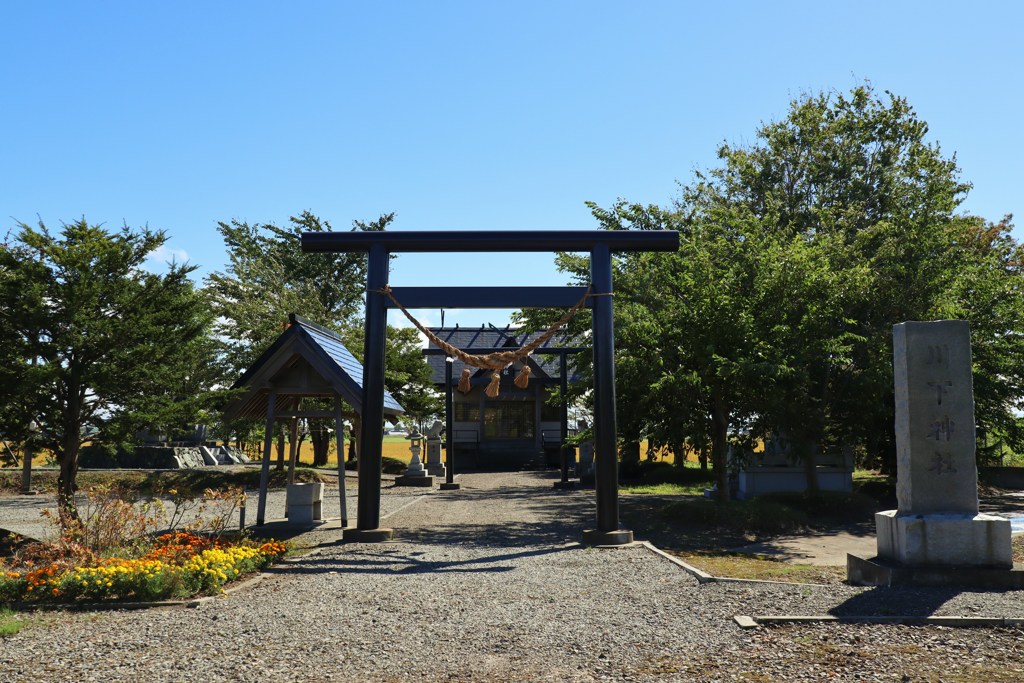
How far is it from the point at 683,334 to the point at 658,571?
6.22m

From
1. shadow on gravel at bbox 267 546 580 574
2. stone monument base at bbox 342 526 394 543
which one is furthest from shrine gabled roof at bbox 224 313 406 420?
shadow on gravel at bbox 267 546 580 574

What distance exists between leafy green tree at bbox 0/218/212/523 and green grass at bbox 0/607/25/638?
3.93 metres

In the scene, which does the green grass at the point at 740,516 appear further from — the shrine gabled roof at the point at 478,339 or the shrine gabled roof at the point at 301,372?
the shrine gabled roof at the point at 478,339

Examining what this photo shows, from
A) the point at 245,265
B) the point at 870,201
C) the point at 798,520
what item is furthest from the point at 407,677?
the point at 245,265

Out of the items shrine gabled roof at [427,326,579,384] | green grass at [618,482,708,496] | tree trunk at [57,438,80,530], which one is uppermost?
shrine gabled roof at [427,326,579,384]

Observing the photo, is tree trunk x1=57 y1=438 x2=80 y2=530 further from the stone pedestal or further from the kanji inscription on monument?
the kanji inscription on monument

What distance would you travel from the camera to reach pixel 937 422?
863cm

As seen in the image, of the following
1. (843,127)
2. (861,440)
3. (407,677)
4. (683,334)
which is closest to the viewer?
(407,677)

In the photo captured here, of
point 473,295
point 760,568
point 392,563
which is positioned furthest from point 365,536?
point 760,568

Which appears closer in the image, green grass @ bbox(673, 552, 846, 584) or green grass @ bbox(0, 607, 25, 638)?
green grass @ bbox(0, 607, 25, 638)

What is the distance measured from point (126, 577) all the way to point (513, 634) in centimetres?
380

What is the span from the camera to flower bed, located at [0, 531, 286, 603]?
297 inches

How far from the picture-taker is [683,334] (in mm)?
14234

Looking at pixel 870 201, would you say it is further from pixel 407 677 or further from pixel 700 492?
pixel 407 677
